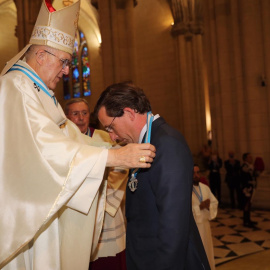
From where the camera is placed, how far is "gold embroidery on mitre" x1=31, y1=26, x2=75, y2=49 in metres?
1.92


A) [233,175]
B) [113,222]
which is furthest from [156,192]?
[233,175]

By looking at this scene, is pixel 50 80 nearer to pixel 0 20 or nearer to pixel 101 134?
pixel 101 134

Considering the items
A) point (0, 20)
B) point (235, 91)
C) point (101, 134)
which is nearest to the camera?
point (101, 134)

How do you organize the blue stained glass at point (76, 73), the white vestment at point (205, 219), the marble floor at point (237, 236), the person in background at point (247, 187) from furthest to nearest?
1. the blue stained glass at point (76, 73)
2. the person in background at point (247, 187)
3. the marble floor at point (237, 236)
4. the white vestment at point (205, 219)

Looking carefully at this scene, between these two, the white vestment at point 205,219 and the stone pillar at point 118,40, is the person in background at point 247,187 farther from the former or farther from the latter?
the stone pillar at point 118,40

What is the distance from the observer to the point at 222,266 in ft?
16.0

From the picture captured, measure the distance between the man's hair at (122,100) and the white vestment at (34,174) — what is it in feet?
0.90

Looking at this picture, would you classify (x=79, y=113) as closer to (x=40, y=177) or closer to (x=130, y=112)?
(x=130, y=112)

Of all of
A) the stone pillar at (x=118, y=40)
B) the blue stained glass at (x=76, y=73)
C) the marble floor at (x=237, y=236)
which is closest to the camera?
the marble floor at (x=237, y=236)

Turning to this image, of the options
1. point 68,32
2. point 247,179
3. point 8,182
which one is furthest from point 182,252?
point 247,179

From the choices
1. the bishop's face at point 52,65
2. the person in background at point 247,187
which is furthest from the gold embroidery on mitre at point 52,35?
the person in background at point 247,187

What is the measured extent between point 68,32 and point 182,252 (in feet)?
4.55

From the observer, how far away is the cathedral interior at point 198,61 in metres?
9.03

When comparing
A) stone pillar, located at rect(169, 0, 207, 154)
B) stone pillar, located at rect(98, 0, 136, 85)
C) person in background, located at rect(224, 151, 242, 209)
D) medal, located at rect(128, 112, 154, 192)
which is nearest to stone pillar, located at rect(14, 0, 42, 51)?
stone pillar, located at rect(98, 0, 136, 85)
